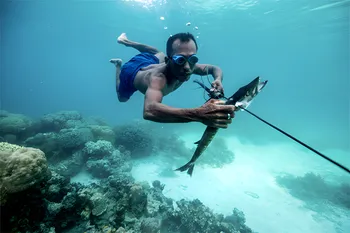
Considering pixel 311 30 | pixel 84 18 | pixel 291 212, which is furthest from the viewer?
pixel 84 18

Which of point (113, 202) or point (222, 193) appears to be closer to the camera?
point (113, 202)

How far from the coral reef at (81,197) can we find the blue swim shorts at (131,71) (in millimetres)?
2563

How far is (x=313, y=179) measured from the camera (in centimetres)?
1459

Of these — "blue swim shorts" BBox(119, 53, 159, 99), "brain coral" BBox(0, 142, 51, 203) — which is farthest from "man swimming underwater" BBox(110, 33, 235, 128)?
"brain coral" BBox(0, 142, 51, 203)

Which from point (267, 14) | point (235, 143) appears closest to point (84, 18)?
point (267, 14)

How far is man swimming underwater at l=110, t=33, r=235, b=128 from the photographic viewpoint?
2211mm

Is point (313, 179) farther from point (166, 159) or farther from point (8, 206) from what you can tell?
point (8, 206)

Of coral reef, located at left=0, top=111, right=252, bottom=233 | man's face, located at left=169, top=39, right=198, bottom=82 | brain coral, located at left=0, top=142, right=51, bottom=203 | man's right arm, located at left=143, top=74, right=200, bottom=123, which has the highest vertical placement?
man's face, located at left=169, top=39, right=198, bottom=82


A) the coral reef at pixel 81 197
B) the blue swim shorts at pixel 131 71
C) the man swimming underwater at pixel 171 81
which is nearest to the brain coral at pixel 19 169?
the coral reef at pixel 81 197

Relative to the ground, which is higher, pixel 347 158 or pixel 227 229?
pixel 227 229

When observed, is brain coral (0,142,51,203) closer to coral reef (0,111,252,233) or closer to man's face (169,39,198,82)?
coral reef (0,111,252,233)

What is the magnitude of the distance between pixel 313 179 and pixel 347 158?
561 inches

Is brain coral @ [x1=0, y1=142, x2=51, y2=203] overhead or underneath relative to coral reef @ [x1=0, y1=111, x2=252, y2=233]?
overhead

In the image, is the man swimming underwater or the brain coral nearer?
the man swimming underwater
